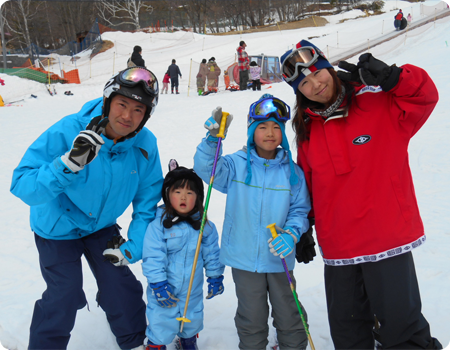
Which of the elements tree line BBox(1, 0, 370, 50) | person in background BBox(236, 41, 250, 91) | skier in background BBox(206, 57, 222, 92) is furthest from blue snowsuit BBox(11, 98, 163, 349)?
tree line BBox(1, 0, 370, 50)

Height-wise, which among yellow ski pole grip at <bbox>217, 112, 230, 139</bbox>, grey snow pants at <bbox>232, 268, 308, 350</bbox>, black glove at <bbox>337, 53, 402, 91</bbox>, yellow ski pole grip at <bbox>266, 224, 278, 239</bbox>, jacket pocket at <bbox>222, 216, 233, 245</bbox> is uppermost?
black glove at <bbox>337, 53, 402, 91</bbox>

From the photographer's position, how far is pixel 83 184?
2285 millimetres

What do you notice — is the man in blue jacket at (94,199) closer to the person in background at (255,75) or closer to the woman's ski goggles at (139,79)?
the woman's ski goggles at (139,79)

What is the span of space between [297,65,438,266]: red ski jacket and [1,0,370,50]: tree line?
3842 centimetres

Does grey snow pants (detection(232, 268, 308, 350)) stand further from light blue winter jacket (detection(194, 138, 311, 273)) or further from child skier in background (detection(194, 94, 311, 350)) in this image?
light blue winter jacket (detection(194, 138, 311, 273))

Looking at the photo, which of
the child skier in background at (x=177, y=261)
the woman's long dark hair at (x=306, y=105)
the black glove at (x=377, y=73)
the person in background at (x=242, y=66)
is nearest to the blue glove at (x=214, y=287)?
the child skier in background at (x=177, y=261)

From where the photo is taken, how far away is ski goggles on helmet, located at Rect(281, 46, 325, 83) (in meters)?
2.21

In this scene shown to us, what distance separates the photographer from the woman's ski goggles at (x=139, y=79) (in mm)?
2309

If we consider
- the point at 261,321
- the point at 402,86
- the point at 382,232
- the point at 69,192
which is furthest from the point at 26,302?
the point at 402,86

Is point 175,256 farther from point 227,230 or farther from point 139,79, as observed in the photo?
point 139,79

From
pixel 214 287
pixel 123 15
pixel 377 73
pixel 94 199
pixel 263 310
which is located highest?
pixel 123 15

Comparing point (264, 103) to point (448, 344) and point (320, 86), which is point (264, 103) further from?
point (448, 344)

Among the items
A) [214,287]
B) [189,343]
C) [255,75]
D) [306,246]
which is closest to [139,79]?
[214,287]

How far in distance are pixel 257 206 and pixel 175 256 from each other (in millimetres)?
698
